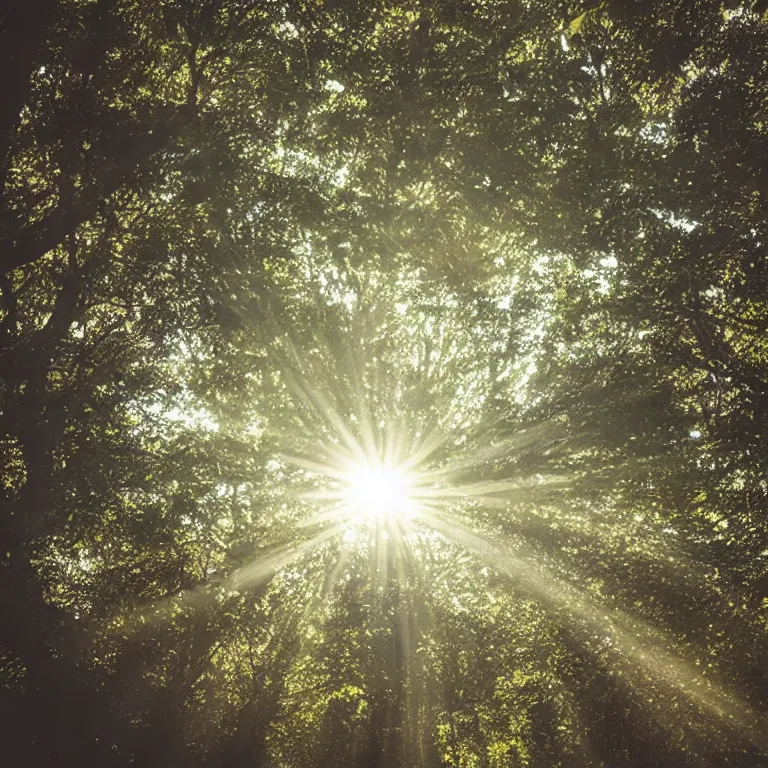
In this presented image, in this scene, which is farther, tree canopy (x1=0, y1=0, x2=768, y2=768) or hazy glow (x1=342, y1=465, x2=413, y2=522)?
hazy glow (x1=342, y1=465, x2=413, y2=522)

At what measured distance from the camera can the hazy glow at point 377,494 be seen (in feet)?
60.3

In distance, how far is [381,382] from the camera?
51.9 feet

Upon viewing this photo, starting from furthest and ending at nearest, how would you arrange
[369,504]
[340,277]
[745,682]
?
[369,504] → [745,682] → [340,277]

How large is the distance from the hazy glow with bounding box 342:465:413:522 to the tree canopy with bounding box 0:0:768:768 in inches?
7.2

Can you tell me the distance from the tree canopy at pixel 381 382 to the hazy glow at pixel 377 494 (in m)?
0.18

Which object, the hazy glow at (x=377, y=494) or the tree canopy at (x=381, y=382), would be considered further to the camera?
the hazy glow at (x=377, y=494)

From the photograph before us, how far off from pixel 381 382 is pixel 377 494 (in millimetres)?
6013

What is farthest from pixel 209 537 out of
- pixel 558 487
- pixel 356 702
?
pixel 558 487

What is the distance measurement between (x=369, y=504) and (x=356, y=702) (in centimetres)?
691

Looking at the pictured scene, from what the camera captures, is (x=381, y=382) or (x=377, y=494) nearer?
(x=381, y=382)

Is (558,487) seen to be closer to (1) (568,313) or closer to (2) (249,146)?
(1) (568,313)

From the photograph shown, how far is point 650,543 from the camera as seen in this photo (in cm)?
1673

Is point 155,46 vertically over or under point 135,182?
over

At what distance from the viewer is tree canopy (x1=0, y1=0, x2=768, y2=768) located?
8.82m
